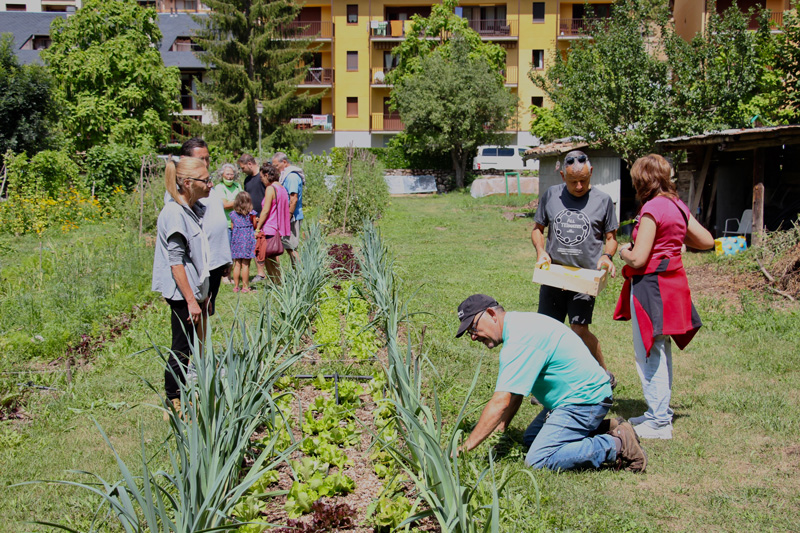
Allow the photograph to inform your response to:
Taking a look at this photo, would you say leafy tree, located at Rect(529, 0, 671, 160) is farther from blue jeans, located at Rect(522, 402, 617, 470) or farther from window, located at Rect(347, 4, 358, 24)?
window, located at Rect(347, 4, 358, 24)

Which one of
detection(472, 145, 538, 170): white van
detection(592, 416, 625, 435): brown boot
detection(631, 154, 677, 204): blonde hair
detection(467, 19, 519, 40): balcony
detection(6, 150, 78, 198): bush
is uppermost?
detection(467, 19, 519, 40): balcony

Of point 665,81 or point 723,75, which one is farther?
point 665,81

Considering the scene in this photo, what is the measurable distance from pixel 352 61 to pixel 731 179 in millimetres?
33127

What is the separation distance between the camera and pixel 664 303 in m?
4.19

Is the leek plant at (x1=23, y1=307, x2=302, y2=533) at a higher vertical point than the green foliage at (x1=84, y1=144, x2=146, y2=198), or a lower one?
lower

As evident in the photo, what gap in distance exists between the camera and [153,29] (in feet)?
111

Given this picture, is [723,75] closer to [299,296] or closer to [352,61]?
[299,296]

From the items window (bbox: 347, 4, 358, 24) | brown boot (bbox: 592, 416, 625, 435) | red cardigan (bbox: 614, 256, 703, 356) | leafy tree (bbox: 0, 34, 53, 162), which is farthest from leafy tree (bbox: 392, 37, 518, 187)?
brown boot (bbox: 592, 416, 625, 435)

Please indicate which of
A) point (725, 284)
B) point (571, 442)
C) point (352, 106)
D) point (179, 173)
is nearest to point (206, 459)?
point (571, 442)

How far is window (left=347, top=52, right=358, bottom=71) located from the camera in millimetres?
43156

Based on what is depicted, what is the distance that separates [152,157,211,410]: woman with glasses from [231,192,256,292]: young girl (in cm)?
391

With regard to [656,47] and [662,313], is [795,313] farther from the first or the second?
[656,47]

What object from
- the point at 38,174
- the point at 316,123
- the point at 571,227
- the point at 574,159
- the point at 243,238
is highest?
the point at 316,123

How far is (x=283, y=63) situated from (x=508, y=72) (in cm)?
1389
